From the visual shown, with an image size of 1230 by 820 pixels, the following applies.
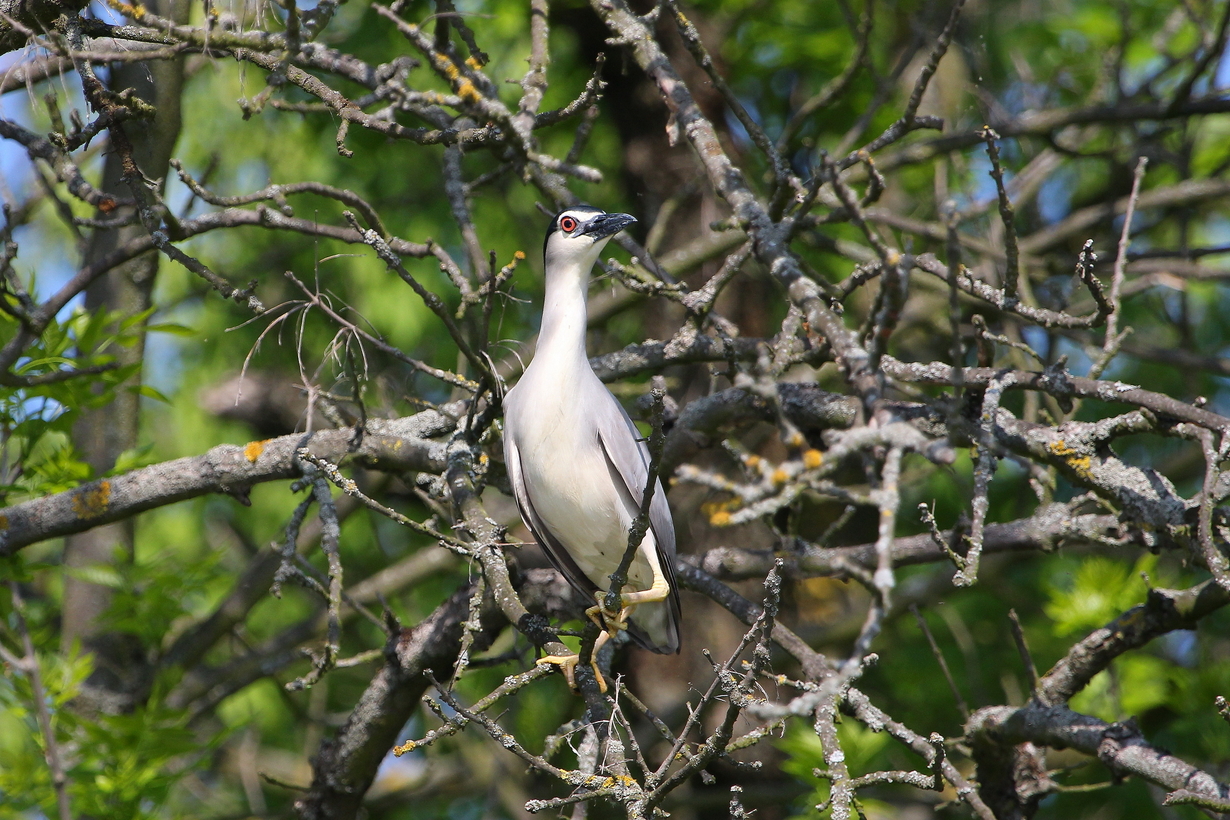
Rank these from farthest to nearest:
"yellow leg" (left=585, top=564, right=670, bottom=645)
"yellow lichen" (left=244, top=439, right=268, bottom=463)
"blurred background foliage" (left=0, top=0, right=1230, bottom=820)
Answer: "blurred background foliage" (left=0, top=0, right=1230, bottom=820) < "yellow lichen" (left=244, top=439, right=268, bottom=463) < "yellow leg" (left=585, top=564, right=670, bottom=645)

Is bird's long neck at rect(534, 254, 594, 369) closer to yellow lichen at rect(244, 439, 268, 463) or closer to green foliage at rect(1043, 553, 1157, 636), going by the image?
yellow lichen at rect(244, 439, 268, 463)

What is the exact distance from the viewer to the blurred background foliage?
4934 mm

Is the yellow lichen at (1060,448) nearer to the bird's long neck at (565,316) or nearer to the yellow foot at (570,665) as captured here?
the yellow foot at (570,665)

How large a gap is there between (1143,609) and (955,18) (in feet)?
6.51

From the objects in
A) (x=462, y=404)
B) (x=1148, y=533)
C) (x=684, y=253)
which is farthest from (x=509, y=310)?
(x=1148, y=533)

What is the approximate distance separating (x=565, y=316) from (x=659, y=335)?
2.75m

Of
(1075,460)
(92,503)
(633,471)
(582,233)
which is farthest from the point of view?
(582,233)

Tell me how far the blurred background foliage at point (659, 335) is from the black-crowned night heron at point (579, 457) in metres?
1.03

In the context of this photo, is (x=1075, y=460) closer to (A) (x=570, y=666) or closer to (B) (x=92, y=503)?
(A) (x=570, y=666)

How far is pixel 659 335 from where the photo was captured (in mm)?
6391

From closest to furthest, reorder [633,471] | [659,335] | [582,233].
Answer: [633,471] < [582,233] < [659,335]

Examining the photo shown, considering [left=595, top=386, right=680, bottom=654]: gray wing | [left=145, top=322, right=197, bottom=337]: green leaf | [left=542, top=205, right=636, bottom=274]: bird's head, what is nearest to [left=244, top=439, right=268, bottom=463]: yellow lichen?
[left=145, top=322, right=197, bottom=337]: green leaf

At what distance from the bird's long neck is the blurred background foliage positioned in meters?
1.06

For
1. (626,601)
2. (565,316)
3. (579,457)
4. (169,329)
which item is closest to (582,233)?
(565,316)
